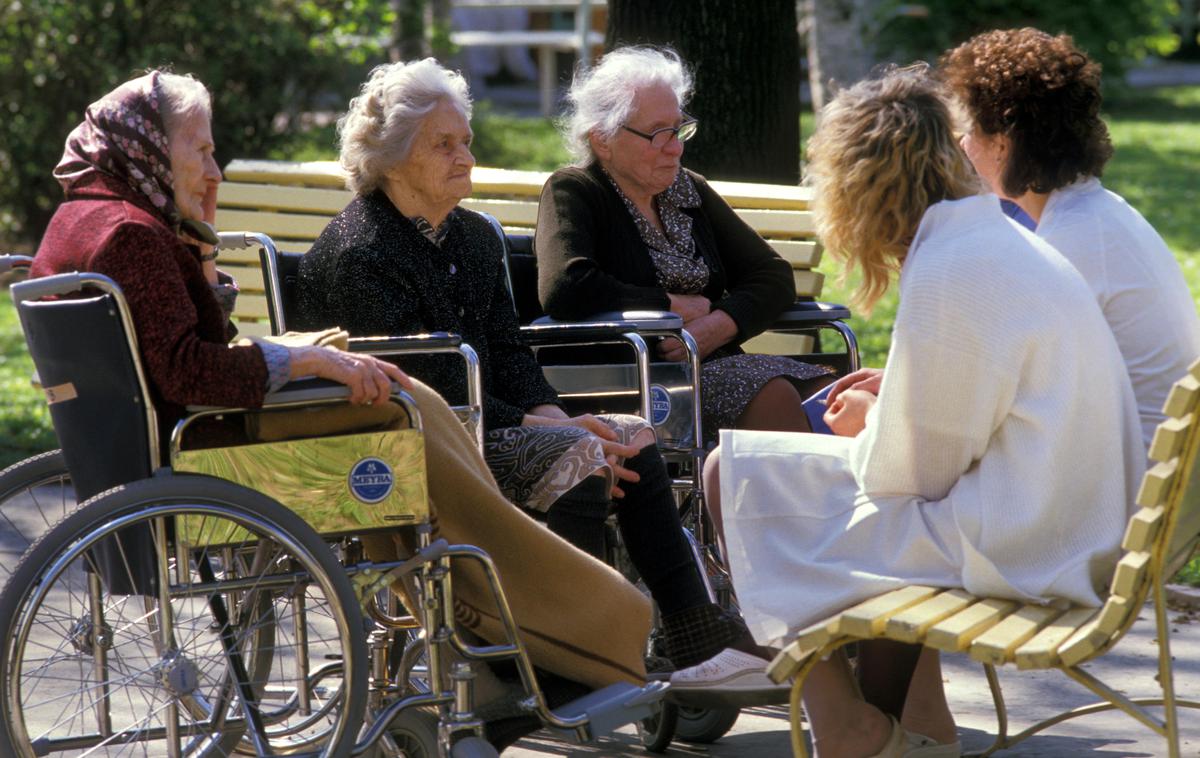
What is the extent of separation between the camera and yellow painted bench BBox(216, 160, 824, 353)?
17.6 feet

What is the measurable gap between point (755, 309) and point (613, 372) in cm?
50

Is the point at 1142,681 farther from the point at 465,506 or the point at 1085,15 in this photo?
the point at 1085,15

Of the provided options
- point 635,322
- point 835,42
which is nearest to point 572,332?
point 635,322

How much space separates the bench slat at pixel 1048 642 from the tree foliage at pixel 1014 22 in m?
19.8

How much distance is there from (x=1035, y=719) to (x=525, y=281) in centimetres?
185

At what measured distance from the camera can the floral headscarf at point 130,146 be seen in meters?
3.15

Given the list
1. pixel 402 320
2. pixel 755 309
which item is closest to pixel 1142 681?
pixel 755 309

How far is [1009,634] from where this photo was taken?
2791 millimetres

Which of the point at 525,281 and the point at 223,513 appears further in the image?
the point at 525,281

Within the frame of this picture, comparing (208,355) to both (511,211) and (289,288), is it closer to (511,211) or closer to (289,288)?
(289,288)

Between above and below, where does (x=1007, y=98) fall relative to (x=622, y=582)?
above

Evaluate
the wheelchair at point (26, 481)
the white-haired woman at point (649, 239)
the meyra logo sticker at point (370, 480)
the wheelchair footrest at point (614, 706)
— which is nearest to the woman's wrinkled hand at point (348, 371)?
the meyra logo sticker at point (370, 480)

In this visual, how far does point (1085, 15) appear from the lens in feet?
74.2

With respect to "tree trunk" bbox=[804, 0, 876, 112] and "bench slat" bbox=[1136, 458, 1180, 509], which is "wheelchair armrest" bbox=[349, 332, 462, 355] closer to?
"bench slat" bbox=[1136, 458, 1180, 509]
